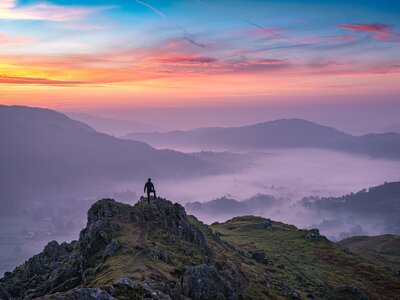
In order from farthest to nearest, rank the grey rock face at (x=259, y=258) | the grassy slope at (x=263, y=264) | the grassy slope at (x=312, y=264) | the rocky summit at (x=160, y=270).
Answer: the grey rock face at (x=259, y=258) → the grassy slope at (x=312, y=264) → the grassy slope at (x=263, y=264) → the rocky summit at (x=160, y=270)

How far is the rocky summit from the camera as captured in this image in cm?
4820

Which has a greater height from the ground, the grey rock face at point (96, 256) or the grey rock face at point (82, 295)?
the grey rock face at point (82, 295)

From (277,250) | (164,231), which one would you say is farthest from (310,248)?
(164,231)

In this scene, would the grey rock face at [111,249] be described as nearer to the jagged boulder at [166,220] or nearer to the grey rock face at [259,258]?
the jagged boulder at [166,220]

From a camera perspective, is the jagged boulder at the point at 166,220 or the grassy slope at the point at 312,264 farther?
the grassy slope at the point at 312,264

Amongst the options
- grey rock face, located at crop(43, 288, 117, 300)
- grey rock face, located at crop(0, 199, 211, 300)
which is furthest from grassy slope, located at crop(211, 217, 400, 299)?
grey rock face, located at crop(43, 288, 117, 300)

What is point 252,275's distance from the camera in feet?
239

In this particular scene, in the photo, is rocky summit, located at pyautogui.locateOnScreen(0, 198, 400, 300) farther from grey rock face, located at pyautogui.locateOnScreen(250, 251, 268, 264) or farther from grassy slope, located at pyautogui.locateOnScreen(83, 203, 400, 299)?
grassy slope, located at pyautogui.locateOnScreen(83, 203, 400, 299)

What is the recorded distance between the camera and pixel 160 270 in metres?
52.5

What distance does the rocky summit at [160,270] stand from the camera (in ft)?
158

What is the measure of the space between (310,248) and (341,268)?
1948 cm

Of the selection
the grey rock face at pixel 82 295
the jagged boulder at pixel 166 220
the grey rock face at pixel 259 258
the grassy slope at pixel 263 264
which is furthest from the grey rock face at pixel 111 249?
the grey rock face at pixel 259 258

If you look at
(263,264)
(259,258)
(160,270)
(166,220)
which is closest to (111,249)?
(160,270)

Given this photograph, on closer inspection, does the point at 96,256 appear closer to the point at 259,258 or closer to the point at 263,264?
the point at 263,264
